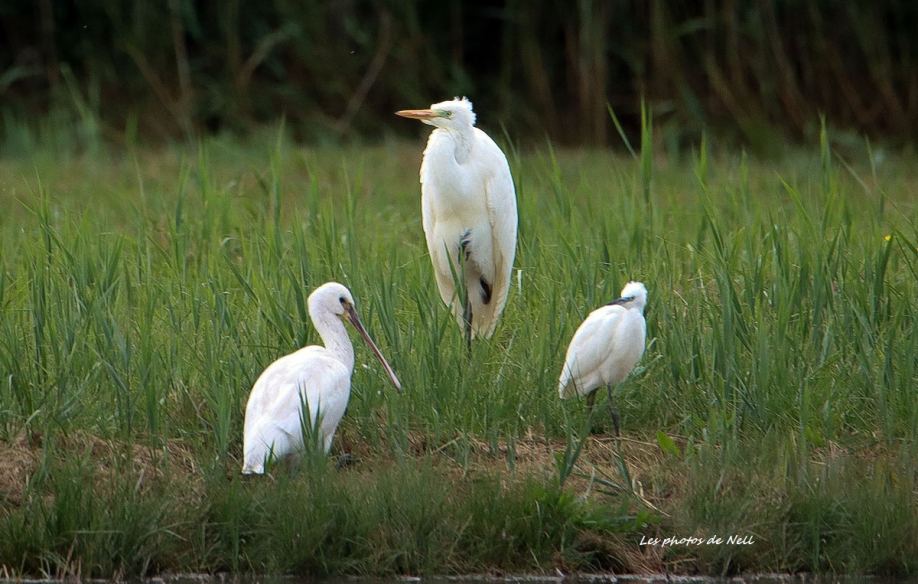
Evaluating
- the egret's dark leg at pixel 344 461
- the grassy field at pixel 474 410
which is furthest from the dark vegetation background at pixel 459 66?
the egret's dark leg at pixel 344 461

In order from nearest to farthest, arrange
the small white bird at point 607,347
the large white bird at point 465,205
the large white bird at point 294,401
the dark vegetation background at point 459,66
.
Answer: the large white bird at point 294,401 → the small white bird at point 607,347 → the large white bird at point 465,205 → the dark vegetation background at point 459,66

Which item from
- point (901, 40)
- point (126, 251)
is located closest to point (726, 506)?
point (126, 251)

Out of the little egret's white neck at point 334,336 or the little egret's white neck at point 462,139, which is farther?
the little egret's white neck at point 462,139

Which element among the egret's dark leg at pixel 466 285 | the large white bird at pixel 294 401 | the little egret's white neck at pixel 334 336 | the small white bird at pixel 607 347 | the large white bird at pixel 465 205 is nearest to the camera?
the large white bird at pixel 294 401

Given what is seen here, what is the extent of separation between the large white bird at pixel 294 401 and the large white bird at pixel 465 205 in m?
1.36

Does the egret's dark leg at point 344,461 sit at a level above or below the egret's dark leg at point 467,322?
below

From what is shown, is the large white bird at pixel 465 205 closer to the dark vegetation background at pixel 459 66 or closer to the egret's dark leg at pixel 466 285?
the egret's dark leg at pixel 466 285

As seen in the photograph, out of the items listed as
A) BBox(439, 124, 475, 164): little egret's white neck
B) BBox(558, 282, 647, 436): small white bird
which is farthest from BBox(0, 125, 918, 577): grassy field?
BBox(439, 124, 475, 164): little egret's white neck

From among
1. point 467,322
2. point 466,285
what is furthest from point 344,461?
point 466,285

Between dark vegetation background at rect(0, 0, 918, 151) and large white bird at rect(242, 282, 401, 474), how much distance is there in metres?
7.57

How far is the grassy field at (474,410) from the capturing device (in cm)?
421

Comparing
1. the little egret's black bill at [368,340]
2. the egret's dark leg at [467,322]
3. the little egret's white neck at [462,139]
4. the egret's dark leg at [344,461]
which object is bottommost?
the egret's dark leg at [344,461]

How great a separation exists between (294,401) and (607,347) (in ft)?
3.68

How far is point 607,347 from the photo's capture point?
4.58 m
